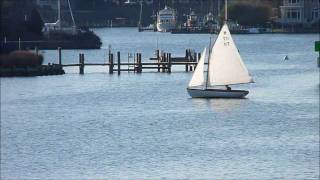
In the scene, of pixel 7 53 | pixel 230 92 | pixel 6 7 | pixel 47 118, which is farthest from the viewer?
pixel 6 7

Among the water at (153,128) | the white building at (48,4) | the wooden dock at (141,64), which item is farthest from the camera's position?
the white building at (48,4)

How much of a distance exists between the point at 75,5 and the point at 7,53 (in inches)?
3858

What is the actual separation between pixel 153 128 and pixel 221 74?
1358cm

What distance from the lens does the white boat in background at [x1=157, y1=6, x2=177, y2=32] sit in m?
145

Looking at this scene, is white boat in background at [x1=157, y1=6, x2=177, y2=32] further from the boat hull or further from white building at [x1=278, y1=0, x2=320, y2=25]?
the boat hull

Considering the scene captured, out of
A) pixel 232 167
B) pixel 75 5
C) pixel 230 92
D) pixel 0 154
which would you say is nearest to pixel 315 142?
pixel 232 167

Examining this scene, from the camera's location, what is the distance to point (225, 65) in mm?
55594

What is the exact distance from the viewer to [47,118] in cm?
4456

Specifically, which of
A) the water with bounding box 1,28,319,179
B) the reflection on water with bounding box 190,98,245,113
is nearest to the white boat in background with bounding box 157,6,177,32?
the water with bounding box 1,28,319,179

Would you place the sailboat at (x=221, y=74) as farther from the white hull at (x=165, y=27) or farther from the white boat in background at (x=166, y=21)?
the white boat in background at (x=166, y=21)

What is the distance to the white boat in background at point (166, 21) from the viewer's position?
5723 inches

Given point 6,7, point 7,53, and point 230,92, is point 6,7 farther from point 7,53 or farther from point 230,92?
point 230,92

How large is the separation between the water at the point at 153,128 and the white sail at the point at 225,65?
926 millimetres

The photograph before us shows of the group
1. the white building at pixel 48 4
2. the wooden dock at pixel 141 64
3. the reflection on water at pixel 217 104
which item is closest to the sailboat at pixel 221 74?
the reflection on water at pixel 217 104
